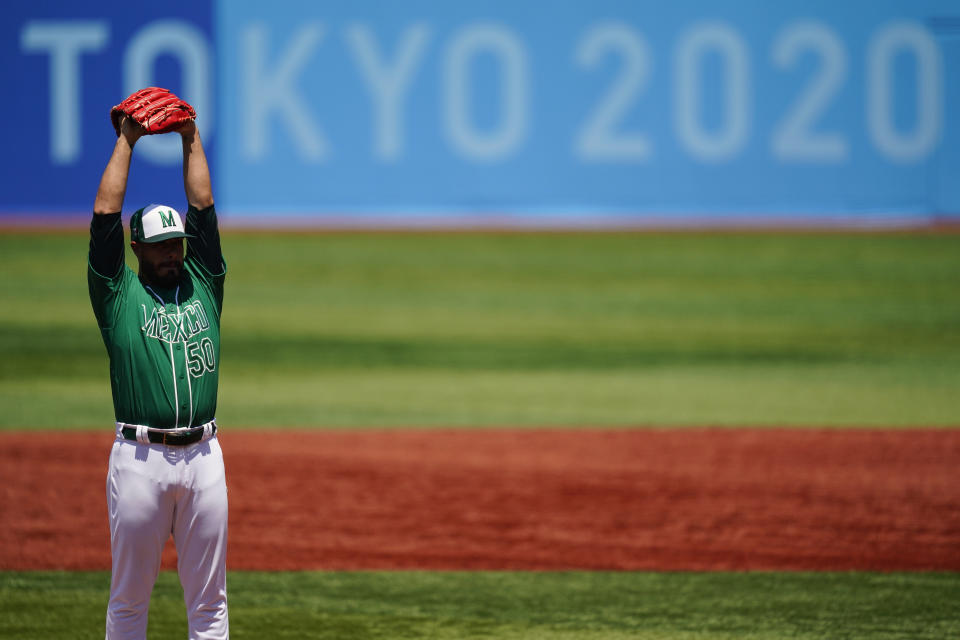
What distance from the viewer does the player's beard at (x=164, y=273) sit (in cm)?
420

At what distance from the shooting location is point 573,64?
836 inches

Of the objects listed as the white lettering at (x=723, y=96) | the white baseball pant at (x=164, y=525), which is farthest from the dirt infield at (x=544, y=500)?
the white lettering at (x=723, y=96)

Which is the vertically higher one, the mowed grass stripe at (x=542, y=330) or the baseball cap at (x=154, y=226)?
the baseball cap at (x=154, y=226)

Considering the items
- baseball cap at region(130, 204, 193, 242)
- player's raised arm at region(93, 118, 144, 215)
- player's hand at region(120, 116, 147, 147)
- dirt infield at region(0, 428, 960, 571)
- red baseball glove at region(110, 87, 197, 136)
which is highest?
red baseball glove at region(110, 87, 197, 136)

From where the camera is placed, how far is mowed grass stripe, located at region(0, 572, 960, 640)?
219 inches

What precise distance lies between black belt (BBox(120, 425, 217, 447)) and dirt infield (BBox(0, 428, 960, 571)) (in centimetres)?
279

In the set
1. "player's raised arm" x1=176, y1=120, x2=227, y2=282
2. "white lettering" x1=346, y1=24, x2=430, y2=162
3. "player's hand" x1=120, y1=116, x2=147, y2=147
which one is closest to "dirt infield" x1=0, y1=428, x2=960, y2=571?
"player's raised arm" x1=176, y1=120, x2=227, y2=282

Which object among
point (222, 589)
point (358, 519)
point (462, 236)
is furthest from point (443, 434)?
point (462, 236)

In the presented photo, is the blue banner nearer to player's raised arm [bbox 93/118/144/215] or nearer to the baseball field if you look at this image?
the baseball field

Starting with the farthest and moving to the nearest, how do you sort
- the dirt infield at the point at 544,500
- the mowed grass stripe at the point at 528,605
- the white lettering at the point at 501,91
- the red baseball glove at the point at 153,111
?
→ the white lettering at the point at 501,91 < the dirt infield at the point at 544,500 < the mowed grass stripe at the point at 528,605 < the red baseball glove at the point at 153,111

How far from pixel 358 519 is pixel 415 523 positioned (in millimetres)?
367

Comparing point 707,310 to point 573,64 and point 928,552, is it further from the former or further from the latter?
point 928,552

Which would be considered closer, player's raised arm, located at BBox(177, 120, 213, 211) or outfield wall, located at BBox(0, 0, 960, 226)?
player's raised arm, located at BBox(177, 120, 213, 211)

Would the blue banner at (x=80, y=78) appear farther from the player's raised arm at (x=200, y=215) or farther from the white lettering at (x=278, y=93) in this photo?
the player's raised arm at (x=200, y=215)
